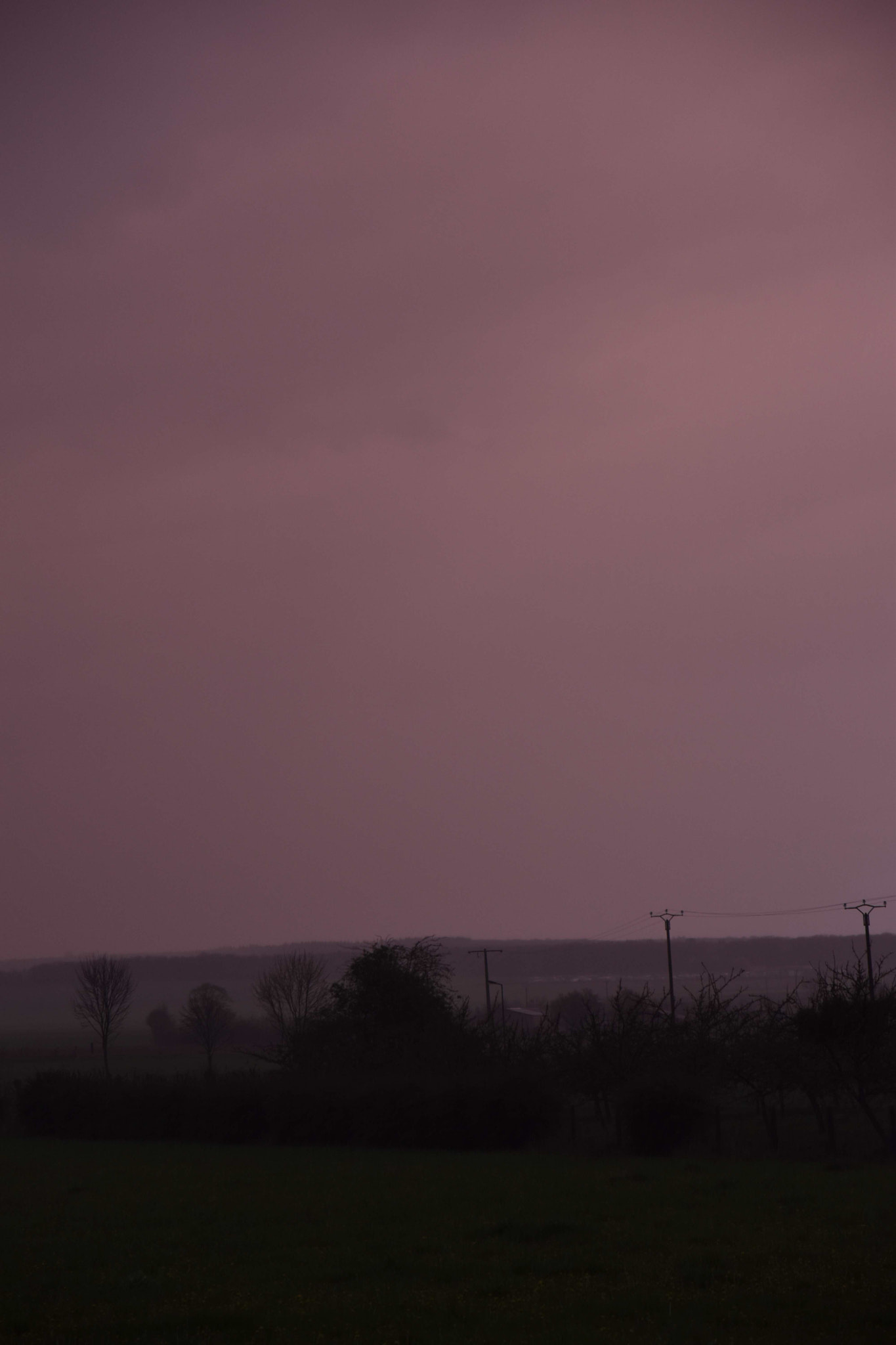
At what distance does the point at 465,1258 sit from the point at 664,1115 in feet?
58.8

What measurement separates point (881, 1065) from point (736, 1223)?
17.3 m

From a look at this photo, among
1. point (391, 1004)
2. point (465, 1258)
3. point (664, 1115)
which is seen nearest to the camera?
point (465, 1258)

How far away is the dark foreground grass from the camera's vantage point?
12508 millimetres

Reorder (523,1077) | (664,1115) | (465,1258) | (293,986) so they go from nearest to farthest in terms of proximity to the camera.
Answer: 1. (465,1258)
2. (664,1115)
3. (523,1077)
4. (293,986)

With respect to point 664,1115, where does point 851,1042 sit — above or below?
above

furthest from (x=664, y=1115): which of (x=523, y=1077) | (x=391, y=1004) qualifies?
(x=391, y=1004)

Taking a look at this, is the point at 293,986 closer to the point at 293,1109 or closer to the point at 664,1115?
the point at 293,1109

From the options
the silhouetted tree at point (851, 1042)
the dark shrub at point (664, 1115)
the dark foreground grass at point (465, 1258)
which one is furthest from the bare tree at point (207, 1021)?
the dark foreground grass at point (465, 1258)

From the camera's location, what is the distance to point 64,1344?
12.2 meters

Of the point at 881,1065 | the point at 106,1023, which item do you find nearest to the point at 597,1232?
the point at 881,1065

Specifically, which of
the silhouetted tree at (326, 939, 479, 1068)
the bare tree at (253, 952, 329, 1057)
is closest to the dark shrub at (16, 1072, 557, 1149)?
the silhouetted tree at (326, 939, 479, 1068)

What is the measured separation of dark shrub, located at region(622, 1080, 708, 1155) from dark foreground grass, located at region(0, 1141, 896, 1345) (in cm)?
417

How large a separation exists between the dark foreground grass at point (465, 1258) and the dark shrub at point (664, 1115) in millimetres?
4168

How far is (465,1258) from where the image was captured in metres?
16.3
